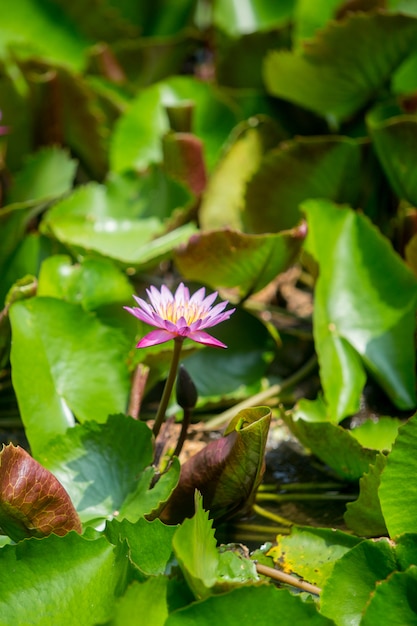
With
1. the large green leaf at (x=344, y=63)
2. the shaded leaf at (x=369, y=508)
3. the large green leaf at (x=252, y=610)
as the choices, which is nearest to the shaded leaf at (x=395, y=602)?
the large green leaf at (x=252, y=610)

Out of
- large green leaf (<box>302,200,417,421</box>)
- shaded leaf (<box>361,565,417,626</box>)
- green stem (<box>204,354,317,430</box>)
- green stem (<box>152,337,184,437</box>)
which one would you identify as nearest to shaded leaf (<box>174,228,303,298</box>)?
large green leaf (<box>302,200,417,421</box>)

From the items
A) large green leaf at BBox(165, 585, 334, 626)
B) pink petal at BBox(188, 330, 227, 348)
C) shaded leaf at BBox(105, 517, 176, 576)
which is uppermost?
pink petal at BBox(188, 330, 227, 348)

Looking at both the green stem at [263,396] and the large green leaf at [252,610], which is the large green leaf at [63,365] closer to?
the green stem at [263,396]

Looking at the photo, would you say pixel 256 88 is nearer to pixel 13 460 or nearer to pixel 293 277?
pixel 293 277

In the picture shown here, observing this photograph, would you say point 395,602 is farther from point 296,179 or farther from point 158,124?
point 158,124

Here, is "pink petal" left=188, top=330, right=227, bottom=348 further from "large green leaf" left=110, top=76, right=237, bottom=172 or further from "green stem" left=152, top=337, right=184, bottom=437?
"large green leaf" left=110, top=76, right=237, bottom=172

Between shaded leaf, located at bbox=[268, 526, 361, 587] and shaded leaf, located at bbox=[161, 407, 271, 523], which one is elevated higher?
shaded leaf, located at bbox=[161, 407, 271, 523]
